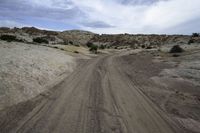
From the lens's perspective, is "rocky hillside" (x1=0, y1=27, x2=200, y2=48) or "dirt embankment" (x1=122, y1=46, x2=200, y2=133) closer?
"dirt embankment" (x1=122, y1=46, x2=200, y2=133)

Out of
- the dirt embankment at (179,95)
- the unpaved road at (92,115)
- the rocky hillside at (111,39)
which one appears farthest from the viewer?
the rocky hillside at (111,39)

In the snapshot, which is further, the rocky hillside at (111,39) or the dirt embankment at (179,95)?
the rocky hillside at (111,39)

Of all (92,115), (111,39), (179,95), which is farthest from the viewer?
(111,39)

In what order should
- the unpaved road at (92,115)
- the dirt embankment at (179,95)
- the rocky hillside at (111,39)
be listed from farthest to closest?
1. the rocky hillside at (111,39)
2. the dirt embankment at (179,95)
3. the unpaved road at (92,115)

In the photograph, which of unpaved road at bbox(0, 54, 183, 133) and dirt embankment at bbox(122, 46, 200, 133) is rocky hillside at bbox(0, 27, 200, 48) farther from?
unpaved road at bbox(0, 54, 183, 133)

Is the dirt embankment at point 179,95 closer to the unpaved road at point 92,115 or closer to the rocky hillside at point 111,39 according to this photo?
the unpaved road at point 92,115

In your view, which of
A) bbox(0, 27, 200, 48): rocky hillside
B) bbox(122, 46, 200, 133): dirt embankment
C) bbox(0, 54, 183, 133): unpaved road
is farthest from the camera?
bbox(0, 27, 200, 48): rocky hillside

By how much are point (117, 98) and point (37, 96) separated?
3866 millimetres

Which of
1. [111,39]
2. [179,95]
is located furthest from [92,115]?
[111,39]

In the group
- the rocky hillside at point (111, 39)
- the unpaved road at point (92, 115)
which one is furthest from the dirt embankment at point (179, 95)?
the rocky hillside at point (111, 39)

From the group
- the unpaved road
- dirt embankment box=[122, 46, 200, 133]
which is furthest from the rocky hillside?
the unpaved road

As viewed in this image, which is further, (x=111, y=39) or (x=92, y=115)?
(x=111, y=39)

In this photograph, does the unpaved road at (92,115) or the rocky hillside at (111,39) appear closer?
the unpaved road at (92,115)

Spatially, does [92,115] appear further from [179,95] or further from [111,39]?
[111,39]
